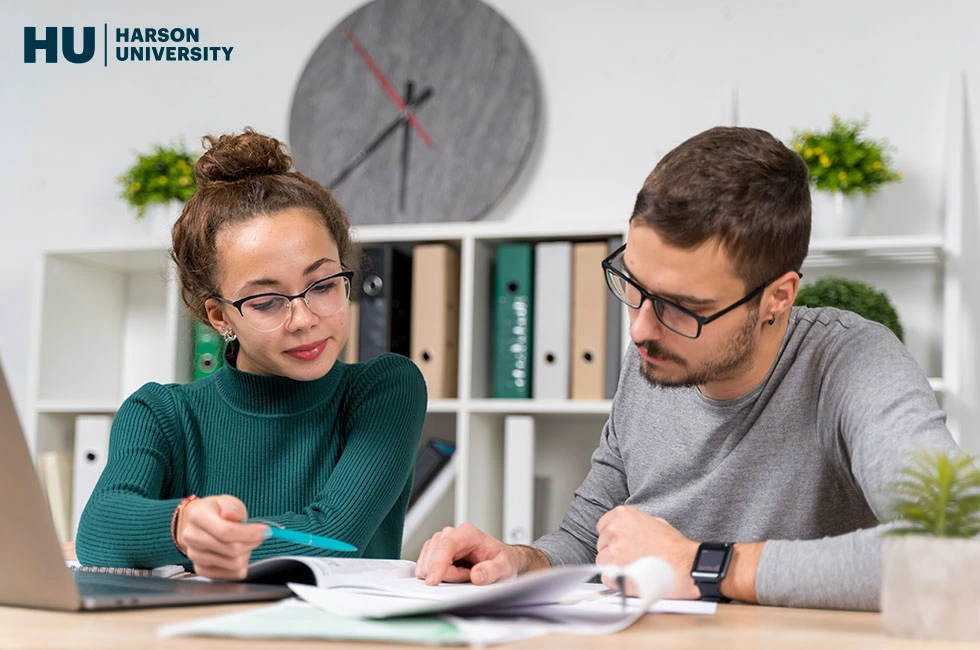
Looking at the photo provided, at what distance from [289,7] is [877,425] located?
223cm

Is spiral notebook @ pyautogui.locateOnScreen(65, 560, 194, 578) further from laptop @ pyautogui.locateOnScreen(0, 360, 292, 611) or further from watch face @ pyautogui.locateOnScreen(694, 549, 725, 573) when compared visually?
watch face @ pyautogui.locateOnScreen(694, 549, 725, 573)

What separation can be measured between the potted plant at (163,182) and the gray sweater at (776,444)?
62.4 inches

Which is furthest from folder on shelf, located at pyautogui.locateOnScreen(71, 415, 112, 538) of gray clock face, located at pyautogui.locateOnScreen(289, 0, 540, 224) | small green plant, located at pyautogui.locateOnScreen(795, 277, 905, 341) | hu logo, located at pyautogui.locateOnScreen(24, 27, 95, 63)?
small green plant, located at pyautogui.locateOnScreen(795, 277, 905, 341)

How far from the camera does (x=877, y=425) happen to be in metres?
1.10

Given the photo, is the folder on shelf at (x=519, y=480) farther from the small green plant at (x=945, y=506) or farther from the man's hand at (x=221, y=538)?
the small green plant at (x=945, y=506)

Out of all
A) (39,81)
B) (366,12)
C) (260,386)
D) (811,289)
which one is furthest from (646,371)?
(39,81)

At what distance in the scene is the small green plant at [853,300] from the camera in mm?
2111

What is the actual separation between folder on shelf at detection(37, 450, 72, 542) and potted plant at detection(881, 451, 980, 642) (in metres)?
2.30

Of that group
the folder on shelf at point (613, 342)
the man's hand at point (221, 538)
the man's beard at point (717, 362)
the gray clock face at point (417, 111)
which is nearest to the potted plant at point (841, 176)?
the folder on shelf at point (613, 342)

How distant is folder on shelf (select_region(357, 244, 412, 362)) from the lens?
2424 mm

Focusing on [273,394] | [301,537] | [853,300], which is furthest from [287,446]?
[853,300]

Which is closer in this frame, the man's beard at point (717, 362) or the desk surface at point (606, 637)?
the desk surface at point (606, 637)

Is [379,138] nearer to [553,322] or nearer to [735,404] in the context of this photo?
[553,322]

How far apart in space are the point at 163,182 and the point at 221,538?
1875 millimetres
